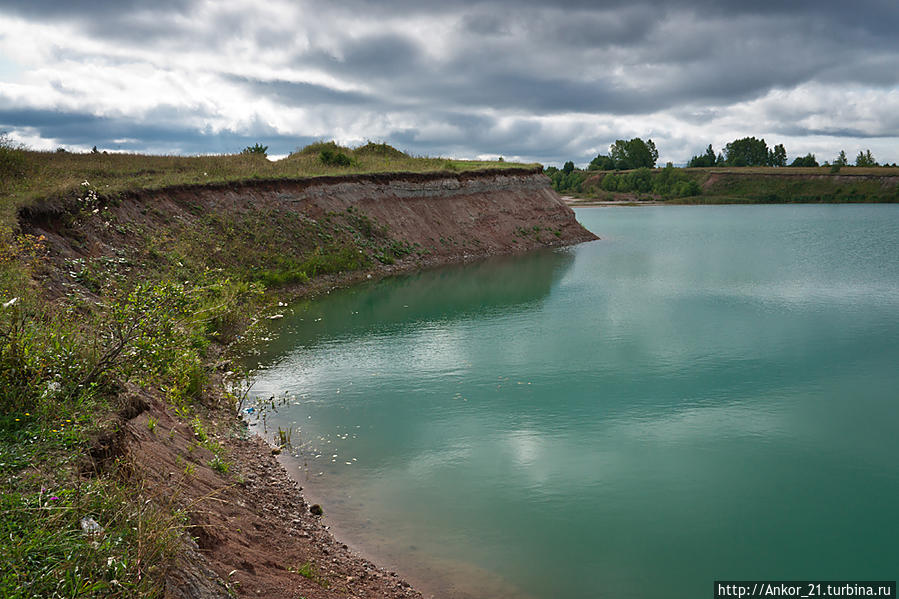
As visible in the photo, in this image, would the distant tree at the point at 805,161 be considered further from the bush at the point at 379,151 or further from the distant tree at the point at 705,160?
the bush at the point at 379,151

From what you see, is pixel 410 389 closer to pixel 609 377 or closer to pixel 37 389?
pixel 609 377

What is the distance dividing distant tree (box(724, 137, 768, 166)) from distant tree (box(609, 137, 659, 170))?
61.2ft

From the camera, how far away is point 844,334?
20266 millimetres

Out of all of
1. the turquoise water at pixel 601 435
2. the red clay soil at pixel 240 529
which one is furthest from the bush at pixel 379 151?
the red clay soil at pixel 240 529

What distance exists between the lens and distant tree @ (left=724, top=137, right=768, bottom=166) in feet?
489

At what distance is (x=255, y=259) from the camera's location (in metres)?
28.9

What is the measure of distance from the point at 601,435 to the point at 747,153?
161633 millimetres

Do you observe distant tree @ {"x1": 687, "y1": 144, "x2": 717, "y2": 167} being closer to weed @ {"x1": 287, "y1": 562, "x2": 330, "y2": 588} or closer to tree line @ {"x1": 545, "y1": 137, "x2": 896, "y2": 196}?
tree line @ {"x1": 545, "y1": 137, "x2": 896, "y2": 196}

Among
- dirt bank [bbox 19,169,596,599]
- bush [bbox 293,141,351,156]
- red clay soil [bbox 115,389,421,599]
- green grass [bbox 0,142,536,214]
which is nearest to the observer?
red clay soil [bbox 115,389,421,599]

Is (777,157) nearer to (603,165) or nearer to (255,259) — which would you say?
(603,165)

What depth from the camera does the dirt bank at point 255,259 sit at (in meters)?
7.09

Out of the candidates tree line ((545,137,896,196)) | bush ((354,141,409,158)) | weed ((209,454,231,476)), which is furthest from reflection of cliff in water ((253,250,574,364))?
tree line ((545,137,896,196))

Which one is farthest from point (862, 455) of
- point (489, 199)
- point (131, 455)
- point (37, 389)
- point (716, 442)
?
point (489, 199)

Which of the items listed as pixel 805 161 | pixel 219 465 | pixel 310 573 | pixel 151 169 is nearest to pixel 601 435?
pixel 310 573
